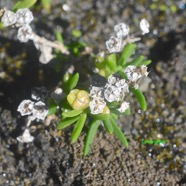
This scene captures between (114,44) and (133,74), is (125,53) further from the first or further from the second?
(133,74)

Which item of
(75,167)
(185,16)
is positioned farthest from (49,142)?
(185,16)

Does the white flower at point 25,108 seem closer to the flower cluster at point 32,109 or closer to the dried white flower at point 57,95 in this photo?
the flower cluster at point 32,109

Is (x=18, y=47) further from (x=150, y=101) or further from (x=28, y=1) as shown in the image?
(x=150, y=101)

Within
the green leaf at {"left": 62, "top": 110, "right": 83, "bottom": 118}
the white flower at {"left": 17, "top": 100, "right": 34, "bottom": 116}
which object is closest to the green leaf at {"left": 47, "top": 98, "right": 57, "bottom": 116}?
the white flower at {"left": 17, "top": 100, "right": 34, "bottom": 116}

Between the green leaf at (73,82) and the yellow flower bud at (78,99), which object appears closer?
the yellow flower bud at (78,99)

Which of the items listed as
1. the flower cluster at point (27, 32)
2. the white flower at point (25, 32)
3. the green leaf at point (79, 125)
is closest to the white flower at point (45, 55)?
the flower cluster at point (27, 32)

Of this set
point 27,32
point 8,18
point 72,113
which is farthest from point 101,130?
point 8,18
